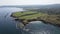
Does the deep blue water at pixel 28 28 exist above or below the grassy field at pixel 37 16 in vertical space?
below

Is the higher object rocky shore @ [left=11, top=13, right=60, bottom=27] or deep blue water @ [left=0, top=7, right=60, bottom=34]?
rocky shore @ [left=11, top=13, right=60, bottom=27]

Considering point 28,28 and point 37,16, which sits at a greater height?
point 37,16

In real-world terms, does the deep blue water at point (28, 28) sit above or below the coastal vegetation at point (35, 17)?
below

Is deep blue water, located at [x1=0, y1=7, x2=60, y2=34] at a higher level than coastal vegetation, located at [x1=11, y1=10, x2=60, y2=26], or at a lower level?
lower

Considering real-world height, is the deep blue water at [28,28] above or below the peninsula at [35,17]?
below

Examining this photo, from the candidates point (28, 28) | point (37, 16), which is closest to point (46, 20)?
point (37, 16)

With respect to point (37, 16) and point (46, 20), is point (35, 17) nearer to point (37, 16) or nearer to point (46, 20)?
point (37, 16)

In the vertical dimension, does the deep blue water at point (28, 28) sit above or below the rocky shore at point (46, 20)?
below

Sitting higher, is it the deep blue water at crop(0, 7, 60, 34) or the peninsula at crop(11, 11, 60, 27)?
the peninsula at crop(11, 11, 60, 27)

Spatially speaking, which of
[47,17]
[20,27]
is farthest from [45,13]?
[20,27]

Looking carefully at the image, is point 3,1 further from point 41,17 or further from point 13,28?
point 41,17

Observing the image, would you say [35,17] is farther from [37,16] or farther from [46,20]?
[46,20]
